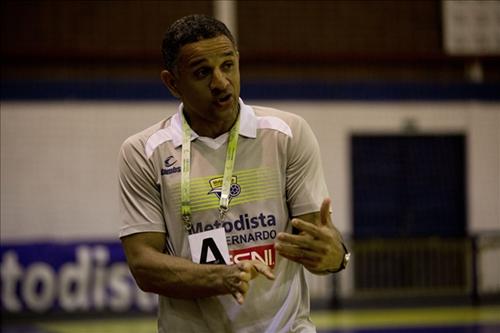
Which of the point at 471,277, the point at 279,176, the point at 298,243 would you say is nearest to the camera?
the point at 298,243

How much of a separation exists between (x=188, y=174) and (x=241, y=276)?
57 centimetres

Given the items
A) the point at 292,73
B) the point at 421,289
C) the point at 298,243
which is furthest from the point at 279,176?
the point at 292,73

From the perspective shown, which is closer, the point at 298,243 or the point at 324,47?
the point at 298,243

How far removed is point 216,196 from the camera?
3.87 meters

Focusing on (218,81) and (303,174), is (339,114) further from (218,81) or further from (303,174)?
(218,81)

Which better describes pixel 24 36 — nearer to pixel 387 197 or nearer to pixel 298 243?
pixel 387 197

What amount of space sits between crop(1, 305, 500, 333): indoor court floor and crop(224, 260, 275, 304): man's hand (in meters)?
8.24

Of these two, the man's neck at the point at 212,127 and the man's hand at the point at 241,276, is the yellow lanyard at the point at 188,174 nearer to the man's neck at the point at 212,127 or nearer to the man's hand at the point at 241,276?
the man's neck at the point at 212,127

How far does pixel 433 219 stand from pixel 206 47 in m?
15.4

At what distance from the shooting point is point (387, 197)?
18547mm

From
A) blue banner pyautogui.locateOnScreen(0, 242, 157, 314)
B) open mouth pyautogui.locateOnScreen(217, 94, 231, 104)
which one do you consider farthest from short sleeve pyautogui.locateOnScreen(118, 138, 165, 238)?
blue banner pyautogui.locateOnScreen(0, 242, 157, 314)

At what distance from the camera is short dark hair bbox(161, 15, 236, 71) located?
379 centimetres

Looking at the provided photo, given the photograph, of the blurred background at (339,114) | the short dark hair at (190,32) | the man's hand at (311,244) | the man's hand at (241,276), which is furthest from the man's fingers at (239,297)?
the blurred background at (339,114)

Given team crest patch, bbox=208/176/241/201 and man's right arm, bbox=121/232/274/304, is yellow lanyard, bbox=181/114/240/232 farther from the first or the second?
man's right arm, bbox=121/232/274/304
